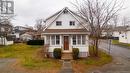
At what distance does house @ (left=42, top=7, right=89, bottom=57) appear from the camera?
105 ft

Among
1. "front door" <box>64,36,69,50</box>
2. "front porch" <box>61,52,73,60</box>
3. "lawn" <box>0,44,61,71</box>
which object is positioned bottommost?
"lawn" <box>0,44,61,71</box>

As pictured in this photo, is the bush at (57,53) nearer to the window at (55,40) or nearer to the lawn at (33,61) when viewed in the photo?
the lawn at (33,61)

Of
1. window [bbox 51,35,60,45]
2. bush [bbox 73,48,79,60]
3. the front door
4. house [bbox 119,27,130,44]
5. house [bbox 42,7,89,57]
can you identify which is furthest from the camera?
house [bbox 119,27,130,44]

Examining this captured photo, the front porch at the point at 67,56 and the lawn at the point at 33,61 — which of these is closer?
the lawn at the point at 33,61

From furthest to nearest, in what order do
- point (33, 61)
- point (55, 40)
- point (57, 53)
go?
point (55, 40) < point (57, 53) < point (33, 61)

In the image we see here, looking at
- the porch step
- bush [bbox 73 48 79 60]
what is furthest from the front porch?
bush [bbox 73 48 79 60]

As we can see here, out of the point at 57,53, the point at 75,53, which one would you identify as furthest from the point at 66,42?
the point at 75,53

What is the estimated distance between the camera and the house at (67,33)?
31984 mm

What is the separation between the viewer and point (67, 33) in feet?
104

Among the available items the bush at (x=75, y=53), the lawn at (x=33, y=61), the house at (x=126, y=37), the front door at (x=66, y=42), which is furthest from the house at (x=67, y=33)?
the house at (x=126, y=37)

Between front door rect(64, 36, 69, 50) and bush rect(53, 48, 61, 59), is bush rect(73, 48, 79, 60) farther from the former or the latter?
front door rect(64, 36, 69, 50)

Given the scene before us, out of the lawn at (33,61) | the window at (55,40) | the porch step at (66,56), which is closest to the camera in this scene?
the lawn at (33,61)

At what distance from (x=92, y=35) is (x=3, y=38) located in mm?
33030

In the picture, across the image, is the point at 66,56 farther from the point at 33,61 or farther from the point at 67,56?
the point at 33,61
